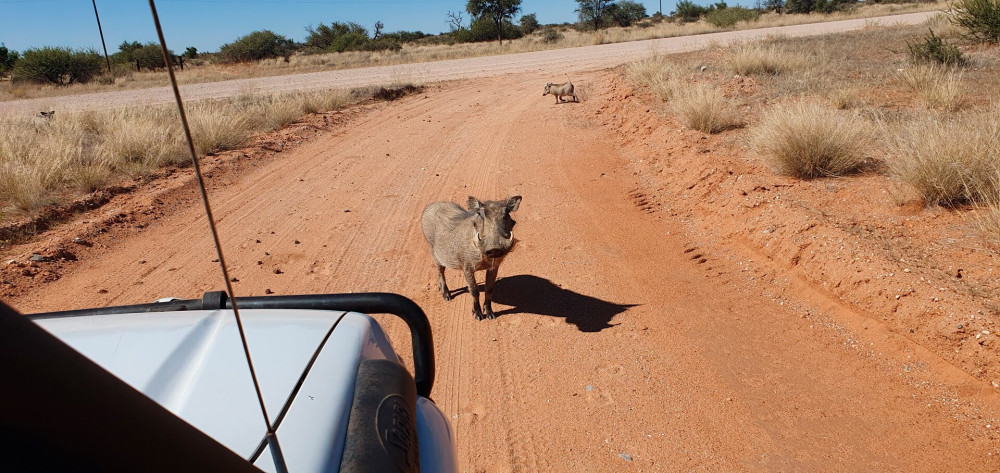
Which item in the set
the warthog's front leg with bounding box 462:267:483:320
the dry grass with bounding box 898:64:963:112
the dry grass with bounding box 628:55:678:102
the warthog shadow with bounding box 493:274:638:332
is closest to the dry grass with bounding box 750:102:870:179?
the dry grass with bounding box 898:64:963:112

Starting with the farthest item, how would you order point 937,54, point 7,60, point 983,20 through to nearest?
point 7,60 → point 983,20 → point 937,54

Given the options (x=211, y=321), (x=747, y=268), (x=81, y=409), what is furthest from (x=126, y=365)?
(x=747, y=268)

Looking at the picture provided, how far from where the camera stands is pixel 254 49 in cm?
4703

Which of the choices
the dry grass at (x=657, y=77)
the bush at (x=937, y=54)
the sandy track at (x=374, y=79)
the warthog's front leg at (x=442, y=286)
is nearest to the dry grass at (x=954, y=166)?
the warthog's front leg at (x=442, y=286)

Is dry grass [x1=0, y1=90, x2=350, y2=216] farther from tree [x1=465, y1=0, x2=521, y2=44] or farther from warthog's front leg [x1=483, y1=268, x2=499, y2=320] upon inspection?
tree [x1=465, y1=0, x2=521, y2=44]

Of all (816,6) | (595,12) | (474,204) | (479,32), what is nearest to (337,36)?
(479,32)

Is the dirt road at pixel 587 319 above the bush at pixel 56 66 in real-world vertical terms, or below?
below

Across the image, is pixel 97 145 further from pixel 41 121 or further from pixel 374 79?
pixel 374 79

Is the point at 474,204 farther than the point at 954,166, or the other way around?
the point at 954,166

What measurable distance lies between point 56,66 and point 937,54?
42.0 metres

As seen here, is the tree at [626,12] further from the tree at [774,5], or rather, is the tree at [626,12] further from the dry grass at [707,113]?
the dry grass at [707,113]

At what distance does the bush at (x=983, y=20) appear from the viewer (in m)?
14.6

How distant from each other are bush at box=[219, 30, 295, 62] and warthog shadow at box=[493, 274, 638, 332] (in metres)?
46.7

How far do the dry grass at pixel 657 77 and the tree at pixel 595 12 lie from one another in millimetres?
54611
